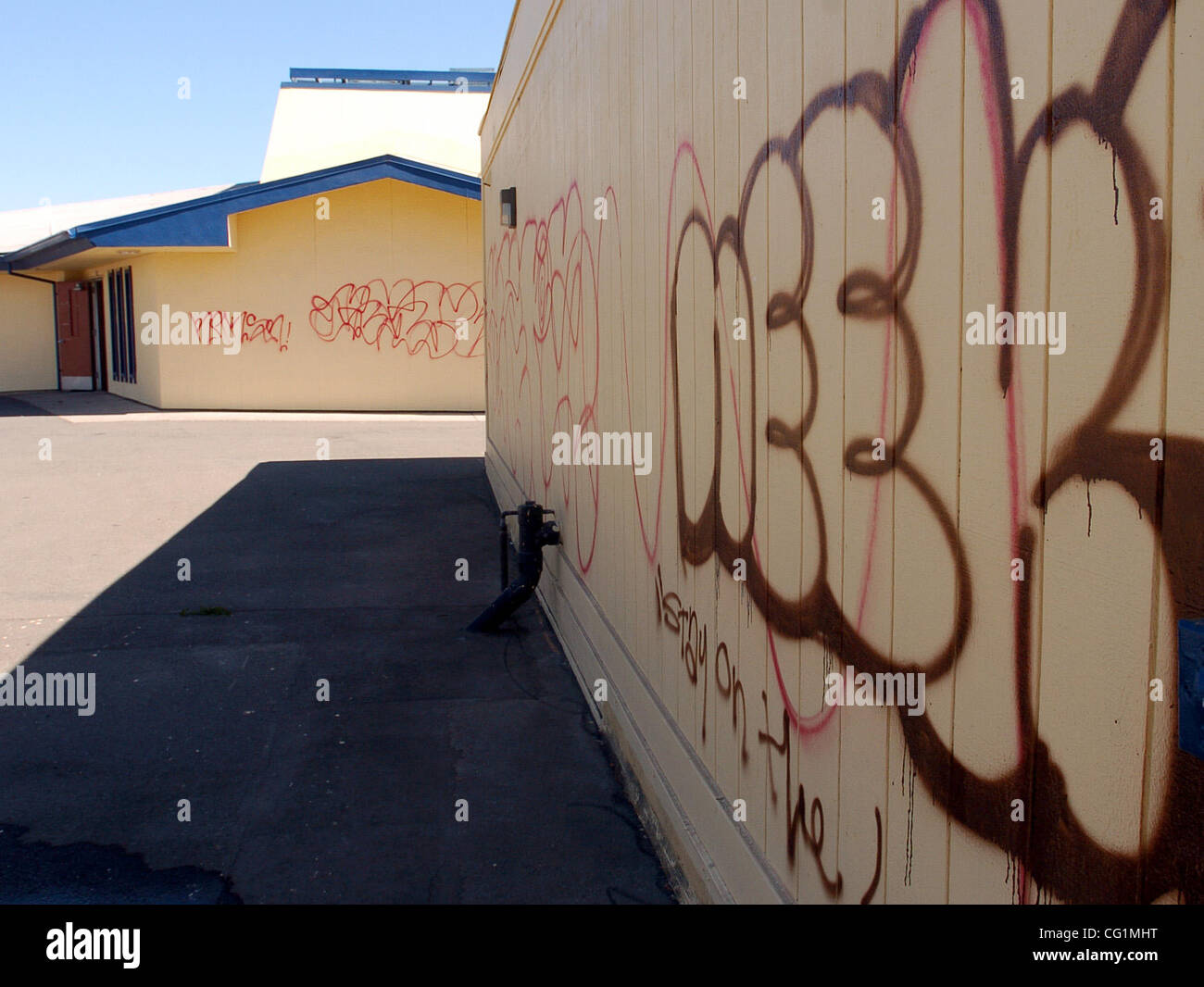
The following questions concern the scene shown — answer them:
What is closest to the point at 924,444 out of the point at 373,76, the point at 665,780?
the point at 665,780

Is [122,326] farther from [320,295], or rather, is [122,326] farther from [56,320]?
[320,295]

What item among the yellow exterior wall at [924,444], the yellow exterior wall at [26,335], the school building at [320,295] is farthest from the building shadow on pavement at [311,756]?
the yellow exterior wall at [26,335]

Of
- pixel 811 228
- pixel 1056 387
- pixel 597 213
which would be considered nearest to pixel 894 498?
pixel 1056 387

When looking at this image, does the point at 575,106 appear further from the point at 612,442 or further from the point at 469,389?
the point at 469,389

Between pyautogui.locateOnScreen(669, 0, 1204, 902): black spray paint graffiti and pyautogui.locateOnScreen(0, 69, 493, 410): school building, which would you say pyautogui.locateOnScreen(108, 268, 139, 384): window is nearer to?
pyautogui.locateOnScreen(0, 69, 493, 410): school building

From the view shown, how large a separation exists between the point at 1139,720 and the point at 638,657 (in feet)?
9.11

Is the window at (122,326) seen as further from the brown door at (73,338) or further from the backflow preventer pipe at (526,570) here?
the backflow preventer pipe at (526,570)

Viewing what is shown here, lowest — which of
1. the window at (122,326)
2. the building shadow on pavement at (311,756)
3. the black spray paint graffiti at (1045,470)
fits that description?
the building shadow on pavement at (311,756)

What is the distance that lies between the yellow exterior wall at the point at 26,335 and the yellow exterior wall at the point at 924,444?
1065 inches

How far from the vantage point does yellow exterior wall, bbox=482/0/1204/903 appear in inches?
48.3

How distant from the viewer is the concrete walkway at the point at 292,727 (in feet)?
10.8

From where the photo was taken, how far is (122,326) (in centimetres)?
2294

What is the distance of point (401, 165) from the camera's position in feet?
61.0

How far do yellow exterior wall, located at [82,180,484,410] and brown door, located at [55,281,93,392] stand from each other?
24.4 ft
